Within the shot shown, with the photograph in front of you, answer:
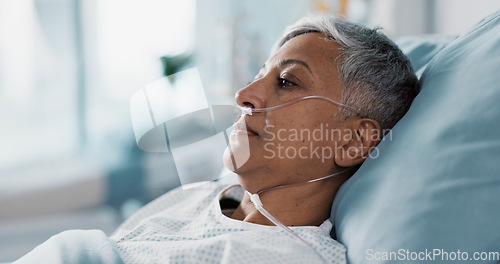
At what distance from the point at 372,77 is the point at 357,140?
0.17 metres

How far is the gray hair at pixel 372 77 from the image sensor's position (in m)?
1.18

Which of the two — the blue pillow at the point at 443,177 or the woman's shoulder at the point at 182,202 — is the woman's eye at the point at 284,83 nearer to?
the blue pillow at the point at 443,177

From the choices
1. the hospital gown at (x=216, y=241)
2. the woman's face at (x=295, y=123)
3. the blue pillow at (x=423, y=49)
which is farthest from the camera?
the blue pillow at (x=423, y=49)

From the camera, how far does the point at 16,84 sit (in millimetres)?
3459

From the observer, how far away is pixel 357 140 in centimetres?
119

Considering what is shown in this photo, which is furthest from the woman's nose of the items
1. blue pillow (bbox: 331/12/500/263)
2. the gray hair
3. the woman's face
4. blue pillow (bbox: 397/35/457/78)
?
blue pillow (bbox: 397/35/457/78)

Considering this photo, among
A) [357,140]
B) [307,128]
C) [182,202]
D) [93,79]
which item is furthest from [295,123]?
[93,79]

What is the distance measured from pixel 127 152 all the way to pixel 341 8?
70.3 inches

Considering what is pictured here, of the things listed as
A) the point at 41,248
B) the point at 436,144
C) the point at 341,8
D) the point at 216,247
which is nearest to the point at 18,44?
the point at 341,8

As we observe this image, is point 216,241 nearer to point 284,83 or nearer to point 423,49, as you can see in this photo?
point 284,83

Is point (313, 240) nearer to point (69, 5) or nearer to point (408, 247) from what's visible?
point (408, 247)

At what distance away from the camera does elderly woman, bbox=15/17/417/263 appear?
116cm

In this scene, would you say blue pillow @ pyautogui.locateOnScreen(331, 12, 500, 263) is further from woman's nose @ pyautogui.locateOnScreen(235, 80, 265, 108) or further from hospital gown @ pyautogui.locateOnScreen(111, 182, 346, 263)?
woman's nose @ pyautogui.locateOnScreen(235, 80, 265, 108)

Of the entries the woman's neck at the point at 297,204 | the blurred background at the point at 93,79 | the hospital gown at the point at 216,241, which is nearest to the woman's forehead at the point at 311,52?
the woman's neck at the point at 297,204
